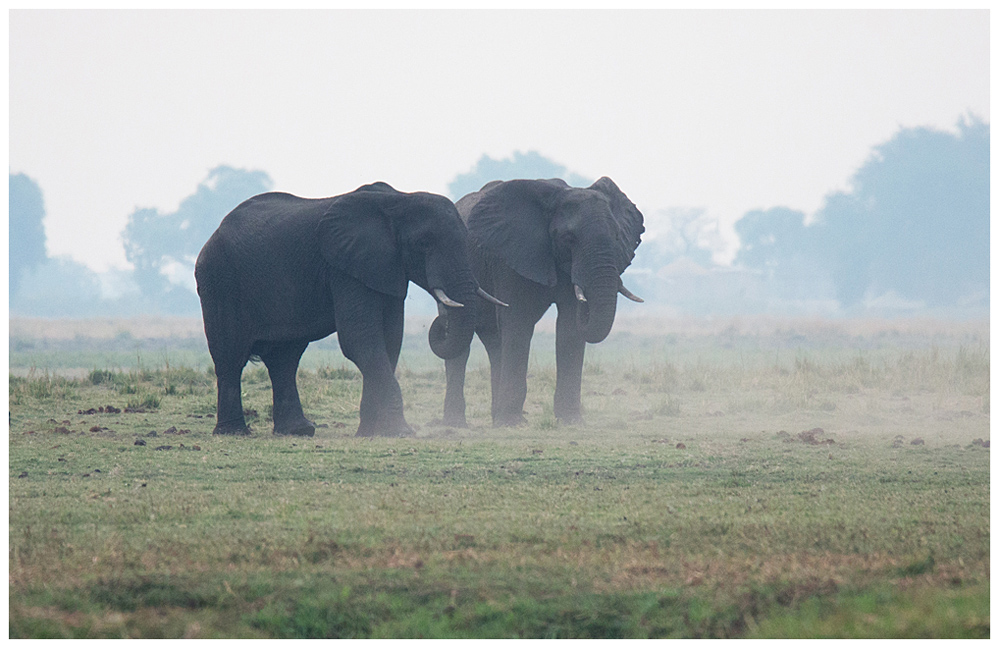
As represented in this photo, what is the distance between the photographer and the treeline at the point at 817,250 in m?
90.1

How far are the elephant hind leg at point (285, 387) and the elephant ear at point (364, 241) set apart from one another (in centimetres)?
143

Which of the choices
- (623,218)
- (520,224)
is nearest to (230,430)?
(520,224)

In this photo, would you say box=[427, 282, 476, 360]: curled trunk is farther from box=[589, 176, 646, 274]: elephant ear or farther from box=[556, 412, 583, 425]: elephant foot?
box=[589, 176, 646, 274]: elephant ear

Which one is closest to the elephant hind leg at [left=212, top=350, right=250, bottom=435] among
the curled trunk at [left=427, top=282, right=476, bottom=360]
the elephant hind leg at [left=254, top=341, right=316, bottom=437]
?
the elephant hind leg at [left=254, top=341, right=316, bottom=437]

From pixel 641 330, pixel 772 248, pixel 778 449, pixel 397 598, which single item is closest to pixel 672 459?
pixel 778 449

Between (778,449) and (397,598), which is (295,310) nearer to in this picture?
(778,449)

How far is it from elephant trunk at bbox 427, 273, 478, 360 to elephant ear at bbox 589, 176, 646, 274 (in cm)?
226

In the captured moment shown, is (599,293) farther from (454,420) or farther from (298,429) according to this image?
(298,429)

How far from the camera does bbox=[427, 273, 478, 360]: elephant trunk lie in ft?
48.9

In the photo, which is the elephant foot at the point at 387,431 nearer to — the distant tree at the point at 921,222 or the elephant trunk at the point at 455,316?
the elephant trunk at the point at 455,316

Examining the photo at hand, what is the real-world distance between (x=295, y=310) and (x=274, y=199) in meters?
1.79

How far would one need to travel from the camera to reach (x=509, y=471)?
11523mm

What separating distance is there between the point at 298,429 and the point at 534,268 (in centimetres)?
373

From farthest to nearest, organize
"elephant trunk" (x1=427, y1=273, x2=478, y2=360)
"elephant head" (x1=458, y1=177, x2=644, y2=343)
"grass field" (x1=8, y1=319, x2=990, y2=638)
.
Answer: "elephant head" (x1=458, y1=177, x2=644, y2=343) → "elephant trunk" (x1=427, y1=273, x2=478, y2=360) → "grass field" (x1=8, y1=319, x2=990, y2=638)
